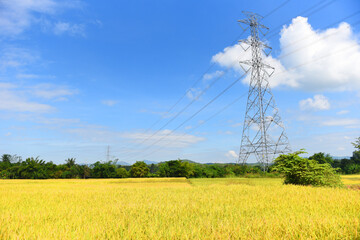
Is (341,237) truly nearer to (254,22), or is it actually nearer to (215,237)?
(215,237)

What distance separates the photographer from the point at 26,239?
423 centimetres

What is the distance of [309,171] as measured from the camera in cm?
1644

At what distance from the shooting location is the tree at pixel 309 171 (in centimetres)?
1603

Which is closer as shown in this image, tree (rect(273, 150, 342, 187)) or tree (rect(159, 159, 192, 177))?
tree (rect(273, 150, 342, 187))

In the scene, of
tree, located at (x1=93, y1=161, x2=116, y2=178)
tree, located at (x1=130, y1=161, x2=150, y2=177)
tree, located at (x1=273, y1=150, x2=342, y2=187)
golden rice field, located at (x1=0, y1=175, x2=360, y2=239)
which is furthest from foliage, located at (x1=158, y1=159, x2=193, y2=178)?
golden rice field, located at (x1=0, y1=175, x2=360, y2=239)

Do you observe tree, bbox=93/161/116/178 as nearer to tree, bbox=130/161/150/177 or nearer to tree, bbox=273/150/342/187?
tree, bbox=130/161/150/177

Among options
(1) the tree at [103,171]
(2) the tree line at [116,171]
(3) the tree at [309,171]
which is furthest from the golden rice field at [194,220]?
(1) the tree at [103,171]

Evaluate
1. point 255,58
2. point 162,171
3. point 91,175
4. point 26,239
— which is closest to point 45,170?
point 91,175

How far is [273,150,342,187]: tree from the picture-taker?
16031mm

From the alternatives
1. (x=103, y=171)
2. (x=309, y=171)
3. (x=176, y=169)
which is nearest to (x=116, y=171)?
(x=103, y=171)

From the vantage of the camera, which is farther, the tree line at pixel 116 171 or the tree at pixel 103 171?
the tree at pixel 103 171

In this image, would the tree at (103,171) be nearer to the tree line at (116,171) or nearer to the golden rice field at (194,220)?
the tree line at (116,171)

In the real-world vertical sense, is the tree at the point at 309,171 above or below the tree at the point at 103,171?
above

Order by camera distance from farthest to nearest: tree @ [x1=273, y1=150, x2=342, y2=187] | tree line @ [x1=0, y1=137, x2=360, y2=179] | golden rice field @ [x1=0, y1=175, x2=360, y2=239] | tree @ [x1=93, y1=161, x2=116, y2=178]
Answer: tree @ [x1=93, y1=161, x2=116, y2=178] → tree line @ [x1=0, y1=137, x2=360, y2=179] → tree @ [x1=273, y1=150, x2=342, y2=187] → golden rice field @ [x1=0, y1=175, x2=360, y2=239]
